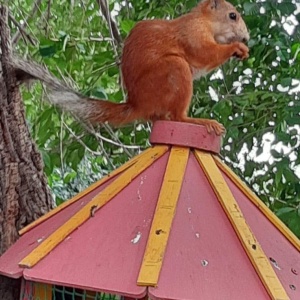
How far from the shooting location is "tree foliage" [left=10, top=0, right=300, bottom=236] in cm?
178

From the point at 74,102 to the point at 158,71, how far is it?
0.22 meters

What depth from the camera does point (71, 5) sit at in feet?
7.63

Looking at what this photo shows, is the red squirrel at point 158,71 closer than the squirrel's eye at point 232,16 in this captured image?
Yes

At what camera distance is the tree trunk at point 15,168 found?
1.50 meters

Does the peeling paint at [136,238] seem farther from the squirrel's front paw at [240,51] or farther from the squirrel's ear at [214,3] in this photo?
the squirrel's ear at [214,3]

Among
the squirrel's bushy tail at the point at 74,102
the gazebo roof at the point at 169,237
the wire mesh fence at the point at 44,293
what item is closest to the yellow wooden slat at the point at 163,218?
the gazebo roof at the point at 169,237

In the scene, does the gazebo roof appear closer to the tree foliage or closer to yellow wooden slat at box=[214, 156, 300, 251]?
yellow wooden slat at box=[214, 156, 300, 251]

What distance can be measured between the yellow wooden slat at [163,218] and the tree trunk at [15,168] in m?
0.45

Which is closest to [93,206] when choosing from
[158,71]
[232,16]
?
[158,71]

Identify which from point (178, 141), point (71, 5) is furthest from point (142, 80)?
point (71, 5)

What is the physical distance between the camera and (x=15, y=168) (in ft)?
4.97

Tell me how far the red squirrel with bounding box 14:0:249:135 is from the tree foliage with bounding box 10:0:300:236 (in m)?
0.26

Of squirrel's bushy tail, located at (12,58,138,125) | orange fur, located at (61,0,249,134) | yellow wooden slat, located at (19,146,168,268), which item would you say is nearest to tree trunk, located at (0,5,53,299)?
squirrel's bushy tail, located at (12,58,138,125)

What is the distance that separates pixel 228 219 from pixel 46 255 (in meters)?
0.28
